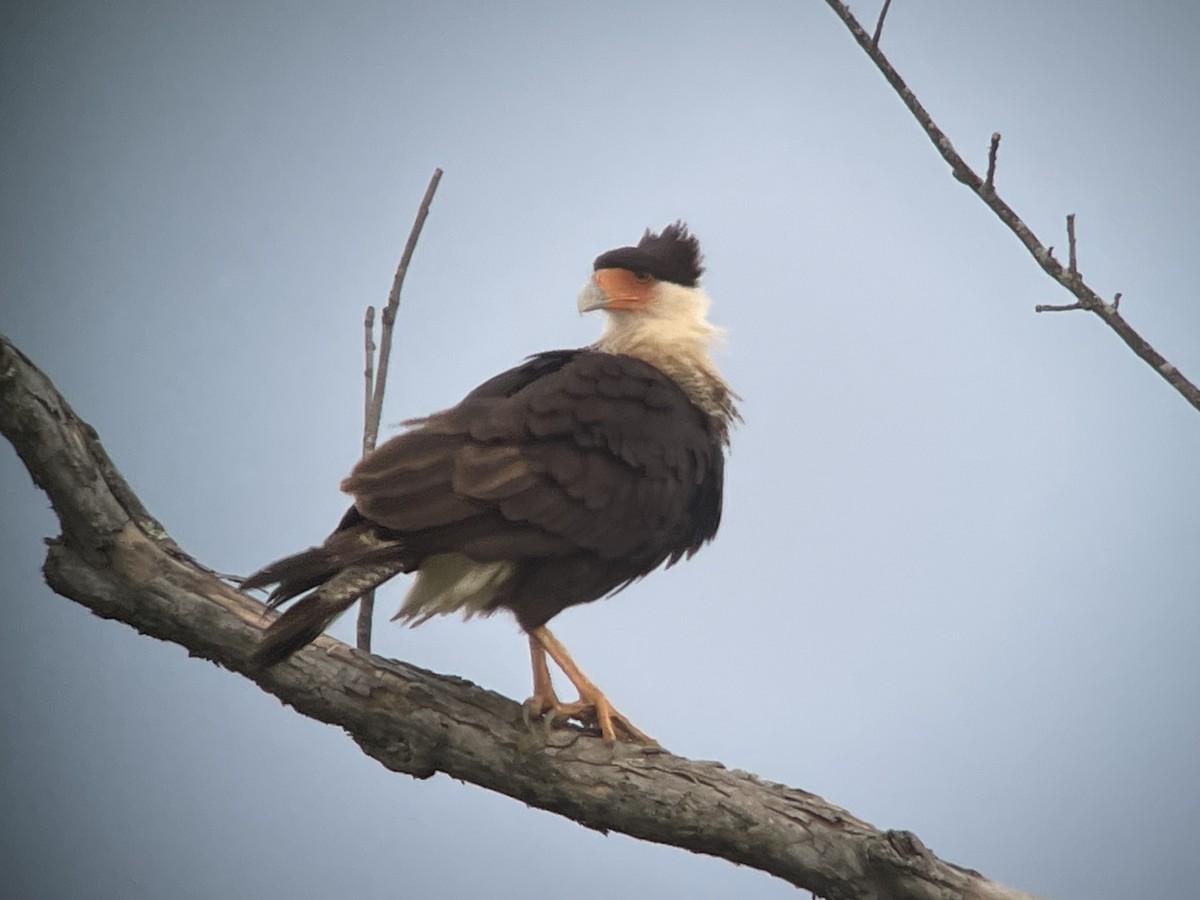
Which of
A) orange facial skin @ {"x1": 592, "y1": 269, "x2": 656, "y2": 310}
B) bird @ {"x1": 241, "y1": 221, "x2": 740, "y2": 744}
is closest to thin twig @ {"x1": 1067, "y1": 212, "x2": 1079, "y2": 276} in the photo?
bird @ {"x1": 241, "y1": 221, "x2": 740, "y2": 744}

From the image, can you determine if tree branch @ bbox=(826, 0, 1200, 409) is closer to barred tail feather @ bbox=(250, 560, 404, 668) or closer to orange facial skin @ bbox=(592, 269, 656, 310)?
barred tail feather @ bbox=(250, 560, 404, 668)

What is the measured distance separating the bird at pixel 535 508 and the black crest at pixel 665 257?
2.20ft

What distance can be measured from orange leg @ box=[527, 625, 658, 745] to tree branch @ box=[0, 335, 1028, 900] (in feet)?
0.24

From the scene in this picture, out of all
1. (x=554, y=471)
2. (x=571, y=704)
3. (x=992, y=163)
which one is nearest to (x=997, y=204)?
(x=992, y=163)

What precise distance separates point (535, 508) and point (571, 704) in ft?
1.92

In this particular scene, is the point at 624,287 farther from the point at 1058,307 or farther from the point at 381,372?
the point at 1058,307

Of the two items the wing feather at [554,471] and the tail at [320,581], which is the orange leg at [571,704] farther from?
the tail at [320,581]

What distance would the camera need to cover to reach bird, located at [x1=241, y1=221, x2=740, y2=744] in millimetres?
3283

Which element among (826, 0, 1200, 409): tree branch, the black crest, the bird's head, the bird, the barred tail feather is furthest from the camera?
the black crest

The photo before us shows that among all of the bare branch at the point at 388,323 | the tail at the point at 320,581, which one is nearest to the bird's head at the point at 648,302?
the bare branch at the point at 388,323

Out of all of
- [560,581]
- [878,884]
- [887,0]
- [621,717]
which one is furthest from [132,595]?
[887,0]

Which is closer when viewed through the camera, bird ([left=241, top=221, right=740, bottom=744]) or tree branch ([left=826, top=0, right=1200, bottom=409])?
tree branch ([left=826, top=0, right=1200, bottom=409])

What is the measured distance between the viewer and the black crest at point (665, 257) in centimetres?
483

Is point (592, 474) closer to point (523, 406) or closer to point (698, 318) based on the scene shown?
point (523, 406)
